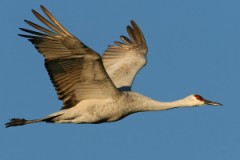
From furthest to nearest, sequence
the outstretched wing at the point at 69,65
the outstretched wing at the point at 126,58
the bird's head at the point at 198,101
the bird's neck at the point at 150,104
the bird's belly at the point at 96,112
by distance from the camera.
Result: the outstretched wing at the point at 126,58, the bird's head at the point at 198,101, the bird's neck at the point at 150,104, the bird's belly at the point at 96,112, the outstretched wing at the point at 69,65

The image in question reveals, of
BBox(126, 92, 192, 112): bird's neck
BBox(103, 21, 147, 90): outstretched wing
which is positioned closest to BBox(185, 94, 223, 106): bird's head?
BBox(126, 92, 192, 112): bird's neck

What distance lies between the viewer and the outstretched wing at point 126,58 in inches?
577

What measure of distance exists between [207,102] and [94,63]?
10.5ft

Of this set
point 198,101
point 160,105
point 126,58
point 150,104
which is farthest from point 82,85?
point 126,58

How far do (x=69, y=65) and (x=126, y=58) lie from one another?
4.01m

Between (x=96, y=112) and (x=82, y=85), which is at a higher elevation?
(x=82, y=85)

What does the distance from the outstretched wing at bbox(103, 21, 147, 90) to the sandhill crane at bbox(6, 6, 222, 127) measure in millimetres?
46

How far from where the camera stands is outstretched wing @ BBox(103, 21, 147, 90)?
14656 mm

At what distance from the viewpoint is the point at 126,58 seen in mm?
15719

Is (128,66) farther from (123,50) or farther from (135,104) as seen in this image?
(135,104)

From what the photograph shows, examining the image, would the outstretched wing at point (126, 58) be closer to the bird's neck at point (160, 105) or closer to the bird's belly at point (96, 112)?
the bird's neck at point (160, 105)

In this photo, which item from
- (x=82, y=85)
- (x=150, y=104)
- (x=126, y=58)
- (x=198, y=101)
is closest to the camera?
(x=82, y=85)

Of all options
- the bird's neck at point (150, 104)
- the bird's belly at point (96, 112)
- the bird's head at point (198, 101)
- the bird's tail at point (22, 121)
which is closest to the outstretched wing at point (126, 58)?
the bird's neck at point (150, 104)

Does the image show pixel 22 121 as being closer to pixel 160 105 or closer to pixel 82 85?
pixel 82 85
